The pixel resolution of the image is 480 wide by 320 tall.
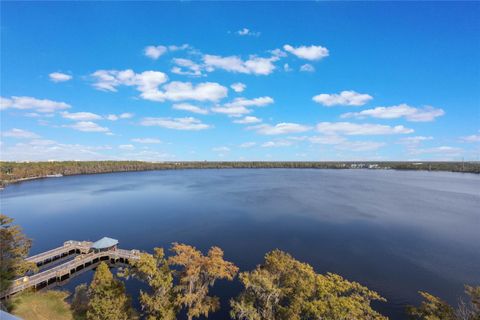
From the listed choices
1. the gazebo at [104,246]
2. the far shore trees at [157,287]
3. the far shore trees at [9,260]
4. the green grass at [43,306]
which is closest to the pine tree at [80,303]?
the green grass at [43,306]

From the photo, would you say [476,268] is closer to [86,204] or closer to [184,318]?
[184,318]

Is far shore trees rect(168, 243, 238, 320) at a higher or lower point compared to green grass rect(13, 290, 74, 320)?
higher

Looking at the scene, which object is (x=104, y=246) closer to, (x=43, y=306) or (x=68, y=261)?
(x=68, y=261)

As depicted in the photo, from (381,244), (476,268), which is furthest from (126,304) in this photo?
(476,268)

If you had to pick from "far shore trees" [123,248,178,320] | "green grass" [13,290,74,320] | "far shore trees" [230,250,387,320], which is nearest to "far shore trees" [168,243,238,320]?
"far shore trees" [123,248,178,320]

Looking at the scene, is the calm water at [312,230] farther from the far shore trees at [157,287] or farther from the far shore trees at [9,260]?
the far shore trees at [9,260]

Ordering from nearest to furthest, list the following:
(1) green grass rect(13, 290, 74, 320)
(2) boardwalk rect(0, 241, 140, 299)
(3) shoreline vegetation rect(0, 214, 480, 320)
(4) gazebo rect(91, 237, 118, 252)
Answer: (3) shoreline vegetation rect(0, 214, 480, 320) < (1) green grass rect(13, 290, 74, 320) < (2) boardwalk rect(0, 241, 140, 299) < (4) gazebo rect(91, 237, 118, 252)

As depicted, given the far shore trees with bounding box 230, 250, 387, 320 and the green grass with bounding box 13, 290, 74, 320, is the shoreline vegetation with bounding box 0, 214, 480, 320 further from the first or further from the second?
the green grass with bounding box 13, 290, 74, 320
